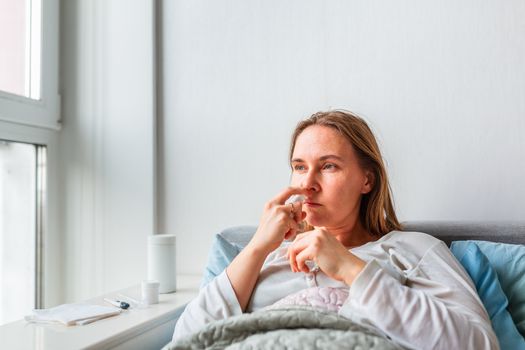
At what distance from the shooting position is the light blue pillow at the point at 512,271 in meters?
1.26

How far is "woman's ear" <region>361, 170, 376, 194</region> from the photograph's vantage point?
1456 millimetres

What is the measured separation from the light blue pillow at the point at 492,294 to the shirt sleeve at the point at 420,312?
0.45ft

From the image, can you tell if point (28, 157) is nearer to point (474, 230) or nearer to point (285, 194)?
point (285, 194)

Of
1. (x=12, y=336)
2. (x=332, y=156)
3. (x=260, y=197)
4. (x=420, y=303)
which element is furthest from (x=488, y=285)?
(x=12, y=336)

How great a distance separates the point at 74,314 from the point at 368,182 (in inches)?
38.6

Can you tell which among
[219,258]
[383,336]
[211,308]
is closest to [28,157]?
[219,258]

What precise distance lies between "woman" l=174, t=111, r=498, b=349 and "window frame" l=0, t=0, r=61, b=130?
1.23 m

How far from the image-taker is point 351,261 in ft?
3.67

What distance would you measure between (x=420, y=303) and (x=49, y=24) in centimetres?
202

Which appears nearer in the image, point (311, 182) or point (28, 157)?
point (311, 182)

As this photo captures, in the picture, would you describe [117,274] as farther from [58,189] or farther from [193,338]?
[193,338]

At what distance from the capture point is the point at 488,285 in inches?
49.3

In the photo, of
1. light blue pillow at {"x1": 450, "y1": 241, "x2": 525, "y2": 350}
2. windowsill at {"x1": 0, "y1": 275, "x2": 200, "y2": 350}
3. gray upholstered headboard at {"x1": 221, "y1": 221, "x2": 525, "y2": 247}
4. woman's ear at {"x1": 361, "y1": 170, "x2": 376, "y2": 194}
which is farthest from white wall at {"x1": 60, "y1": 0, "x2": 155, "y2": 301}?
light blue pillow at {"x1": 450, "y1": 241, "x2": 525, "y2": 350}

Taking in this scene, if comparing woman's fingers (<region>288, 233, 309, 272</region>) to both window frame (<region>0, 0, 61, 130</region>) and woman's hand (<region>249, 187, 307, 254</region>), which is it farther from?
window frame (<region>0, 0, 61, 130</region>)
